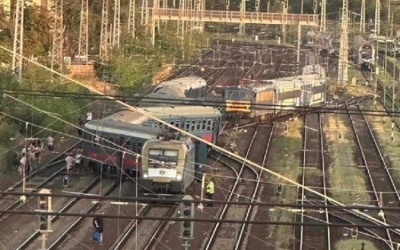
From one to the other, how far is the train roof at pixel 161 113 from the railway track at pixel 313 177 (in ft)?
8.40

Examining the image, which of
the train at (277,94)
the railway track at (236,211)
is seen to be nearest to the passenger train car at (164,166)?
the railway track at (236,211)

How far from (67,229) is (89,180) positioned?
3.75 metres

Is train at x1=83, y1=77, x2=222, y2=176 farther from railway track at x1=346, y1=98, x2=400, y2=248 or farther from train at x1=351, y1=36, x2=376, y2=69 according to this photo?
train at x1=351, y1=36, x2=376, y2=69

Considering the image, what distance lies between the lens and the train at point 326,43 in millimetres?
44188

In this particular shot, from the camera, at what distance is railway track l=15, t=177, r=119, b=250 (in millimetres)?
11703

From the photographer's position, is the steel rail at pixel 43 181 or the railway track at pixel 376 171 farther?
the railway track at pixel 376 171

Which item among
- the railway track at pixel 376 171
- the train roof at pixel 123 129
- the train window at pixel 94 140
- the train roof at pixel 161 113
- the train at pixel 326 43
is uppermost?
the train at pixel 326 43

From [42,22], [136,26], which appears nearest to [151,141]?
[42,22]

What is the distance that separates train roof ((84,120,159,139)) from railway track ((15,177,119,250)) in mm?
1013

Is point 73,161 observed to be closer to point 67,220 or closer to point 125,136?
point 125,136

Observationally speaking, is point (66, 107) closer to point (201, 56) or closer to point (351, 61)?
point (351, 61)

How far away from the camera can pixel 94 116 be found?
70.0ft

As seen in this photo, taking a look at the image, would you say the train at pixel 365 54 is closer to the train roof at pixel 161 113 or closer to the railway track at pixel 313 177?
the railway track at pixel 313 177

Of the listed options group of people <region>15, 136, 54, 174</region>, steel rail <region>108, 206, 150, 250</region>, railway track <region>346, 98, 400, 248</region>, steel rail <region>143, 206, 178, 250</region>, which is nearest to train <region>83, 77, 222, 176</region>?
group of people <region>15, 136, 54, 174</region>
